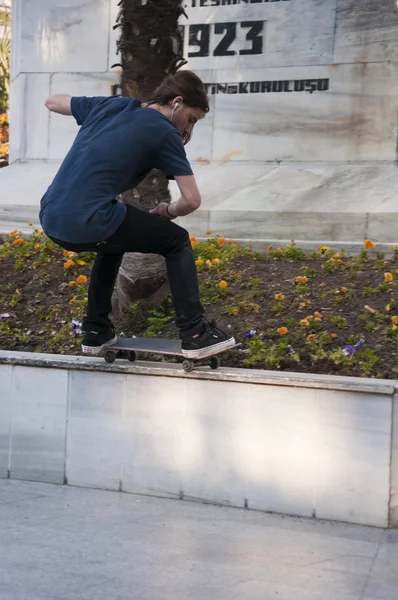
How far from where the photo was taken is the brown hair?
457 cm

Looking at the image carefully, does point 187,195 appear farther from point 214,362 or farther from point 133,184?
point 214,362

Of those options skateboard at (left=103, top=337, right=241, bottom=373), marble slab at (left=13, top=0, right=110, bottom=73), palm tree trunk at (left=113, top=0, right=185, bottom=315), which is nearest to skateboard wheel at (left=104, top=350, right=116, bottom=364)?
skateboard at (left=103, top=337, right=241, bottom=373)

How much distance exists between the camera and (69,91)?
1023 cm

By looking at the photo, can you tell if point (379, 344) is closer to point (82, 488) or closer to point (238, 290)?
point (238, 290)

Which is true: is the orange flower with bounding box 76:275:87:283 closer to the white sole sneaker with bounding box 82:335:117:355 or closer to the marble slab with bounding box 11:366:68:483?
the white sole sneaker with bounding box 82:335:117:355

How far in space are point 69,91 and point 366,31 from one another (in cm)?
345

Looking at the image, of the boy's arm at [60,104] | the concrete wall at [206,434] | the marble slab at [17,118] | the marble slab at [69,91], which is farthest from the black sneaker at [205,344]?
the marble slab at [17,118]

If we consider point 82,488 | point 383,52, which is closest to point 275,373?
point 82,488

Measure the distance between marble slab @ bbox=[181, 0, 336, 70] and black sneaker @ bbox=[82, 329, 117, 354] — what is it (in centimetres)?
512

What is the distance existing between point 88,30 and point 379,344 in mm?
6520

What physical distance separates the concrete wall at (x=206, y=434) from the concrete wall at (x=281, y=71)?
4.91 m

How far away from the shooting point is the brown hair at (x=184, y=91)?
4.57 meters

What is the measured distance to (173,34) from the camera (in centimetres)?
577

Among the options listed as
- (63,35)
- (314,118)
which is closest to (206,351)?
(314,118)
